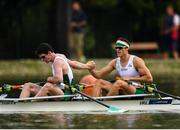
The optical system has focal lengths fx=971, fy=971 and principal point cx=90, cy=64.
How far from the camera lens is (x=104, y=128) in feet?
57.2

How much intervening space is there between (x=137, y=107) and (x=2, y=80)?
39.4ft

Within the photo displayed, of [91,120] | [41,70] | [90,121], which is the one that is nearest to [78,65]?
[91,120]

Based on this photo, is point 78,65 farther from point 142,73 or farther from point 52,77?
point 142,73

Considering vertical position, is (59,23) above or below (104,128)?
above

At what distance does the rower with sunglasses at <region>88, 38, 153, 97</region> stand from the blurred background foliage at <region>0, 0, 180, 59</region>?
2400 centimetres

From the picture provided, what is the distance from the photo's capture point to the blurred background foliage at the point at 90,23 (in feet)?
154

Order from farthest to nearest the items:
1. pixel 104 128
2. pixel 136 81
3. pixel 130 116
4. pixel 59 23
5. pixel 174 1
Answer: pixel 174 1, pixel 59 23, pixel 136 81, pixel 130 116, pixel 104 128

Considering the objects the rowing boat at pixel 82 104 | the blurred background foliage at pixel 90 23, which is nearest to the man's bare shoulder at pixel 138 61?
the rowing boat at pixel 82 104

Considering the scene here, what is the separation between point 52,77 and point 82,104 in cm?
89

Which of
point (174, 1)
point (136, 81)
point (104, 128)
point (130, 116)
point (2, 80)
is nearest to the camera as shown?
point (104, 128)

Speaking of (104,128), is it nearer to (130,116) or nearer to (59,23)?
(130,116)

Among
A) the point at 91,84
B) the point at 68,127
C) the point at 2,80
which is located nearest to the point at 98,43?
the point at 2,80

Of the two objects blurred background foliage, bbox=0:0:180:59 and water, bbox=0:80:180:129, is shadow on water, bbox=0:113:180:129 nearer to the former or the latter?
water, bbox=0:80:180:129

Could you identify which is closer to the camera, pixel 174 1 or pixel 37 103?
pixel 37 103
